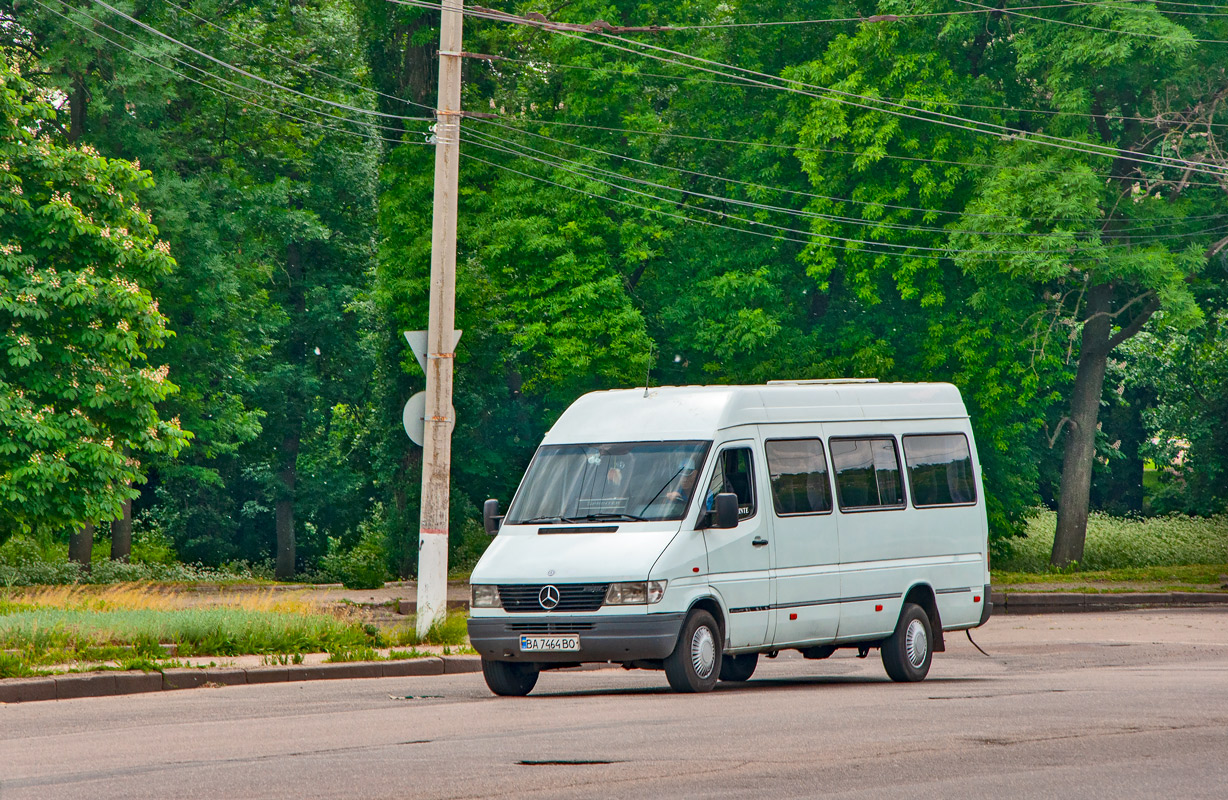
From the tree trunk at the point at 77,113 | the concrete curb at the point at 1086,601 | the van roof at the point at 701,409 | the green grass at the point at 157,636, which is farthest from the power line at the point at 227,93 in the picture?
the van roof at the point at 701,409

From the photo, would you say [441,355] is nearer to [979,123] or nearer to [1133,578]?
[979,123]

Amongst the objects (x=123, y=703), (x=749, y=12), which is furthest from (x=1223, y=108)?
(x=123, y=703)

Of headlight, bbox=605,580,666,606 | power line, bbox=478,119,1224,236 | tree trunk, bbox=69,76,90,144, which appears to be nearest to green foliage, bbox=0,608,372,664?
headlight, bbox=605,580,666,606

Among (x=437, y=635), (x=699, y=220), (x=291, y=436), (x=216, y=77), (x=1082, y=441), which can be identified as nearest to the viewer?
(x=437, y=635)

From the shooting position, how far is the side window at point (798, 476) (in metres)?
14.4

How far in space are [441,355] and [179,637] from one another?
14.2 feet

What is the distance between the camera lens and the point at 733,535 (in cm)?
1379

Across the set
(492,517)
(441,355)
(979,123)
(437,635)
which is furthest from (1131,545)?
(492,517)

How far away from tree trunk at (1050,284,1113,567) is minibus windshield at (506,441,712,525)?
25162 mm

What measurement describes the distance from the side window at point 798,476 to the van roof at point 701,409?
27 centimetres

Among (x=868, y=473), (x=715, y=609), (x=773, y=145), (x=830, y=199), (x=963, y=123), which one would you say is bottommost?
(x=715, y=609)

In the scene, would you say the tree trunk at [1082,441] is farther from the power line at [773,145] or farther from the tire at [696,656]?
the tire at [696,656]

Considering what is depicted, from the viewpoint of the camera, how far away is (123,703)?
44.3 ft

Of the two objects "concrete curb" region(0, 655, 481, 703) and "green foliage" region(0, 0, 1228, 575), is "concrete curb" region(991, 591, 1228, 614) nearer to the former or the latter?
"green foliage" region(0, 0, 1228, 575)
